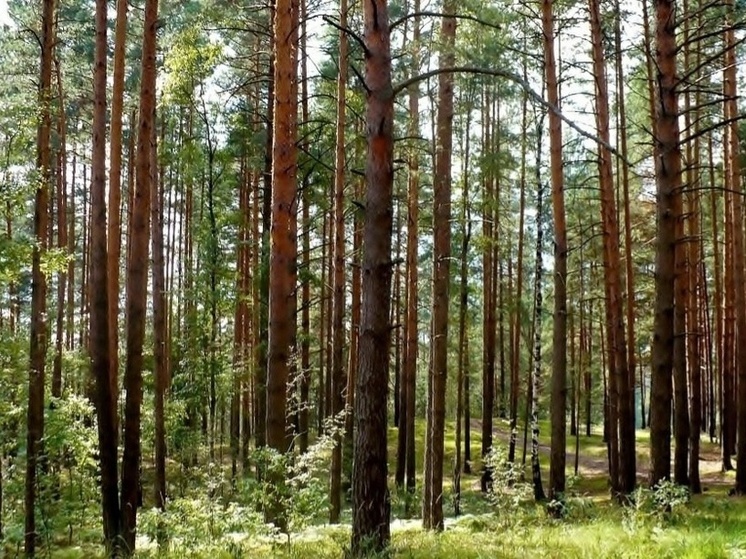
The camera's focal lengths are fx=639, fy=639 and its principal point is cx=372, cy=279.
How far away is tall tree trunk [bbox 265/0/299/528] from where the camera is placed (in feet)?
28.1

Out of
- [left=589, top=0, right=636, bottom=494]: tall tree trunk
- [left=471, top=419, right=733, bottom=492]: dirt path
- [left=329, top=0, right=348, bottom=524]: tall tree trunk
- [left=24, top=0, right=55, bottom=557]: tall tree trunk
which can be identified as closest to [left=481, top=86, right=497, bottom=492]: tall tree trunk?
[left=471, top=419, right=733, bottom=492]: dirt path

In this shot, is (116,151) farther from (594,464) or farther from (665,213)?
(594,464)

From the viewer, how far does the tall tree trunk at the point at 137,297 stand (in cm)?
920

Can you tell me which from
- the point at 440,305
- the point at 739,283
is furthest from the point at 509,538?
the point at 739,283

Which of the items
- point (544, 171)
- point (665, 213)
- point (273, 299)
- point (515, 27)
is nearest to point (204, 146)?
point (515, 27)

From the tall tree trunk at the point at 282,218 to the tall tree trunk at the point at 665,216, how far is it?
4.77m

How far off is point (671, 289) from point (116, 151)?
842 cm

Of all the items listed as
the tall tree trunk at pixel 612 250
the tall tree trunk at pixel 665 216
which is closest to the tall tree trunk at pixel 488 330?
the tall tree trunk at pixel 612 250

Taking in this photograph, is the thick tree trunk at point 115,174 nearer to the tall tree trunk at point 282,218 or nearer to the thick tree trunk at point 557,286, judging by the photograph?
the tall tree trunk at point 282,218

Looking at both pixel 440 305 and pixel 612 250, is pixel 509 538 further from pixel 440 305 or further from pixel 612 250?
pixel 612 250

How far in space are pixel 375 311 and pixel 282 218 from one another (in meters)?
4.04

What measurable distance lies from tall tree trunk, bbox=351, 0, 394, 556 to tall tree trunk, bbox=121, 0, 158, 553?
5302 mm

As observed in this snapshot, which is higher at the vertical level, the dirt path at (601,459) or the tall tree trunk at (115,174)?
the tall tree trunk at (115,174)

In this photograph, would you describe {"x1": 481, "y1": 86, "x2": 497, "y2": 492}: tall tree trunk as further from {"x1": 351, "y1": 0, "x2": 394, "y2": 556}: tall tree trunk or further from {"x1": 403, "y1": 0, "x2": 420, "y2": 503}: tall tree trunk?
{"x1": 351, "y1": 0, "x2": 394, "y2": 556}: tall tree trunk
